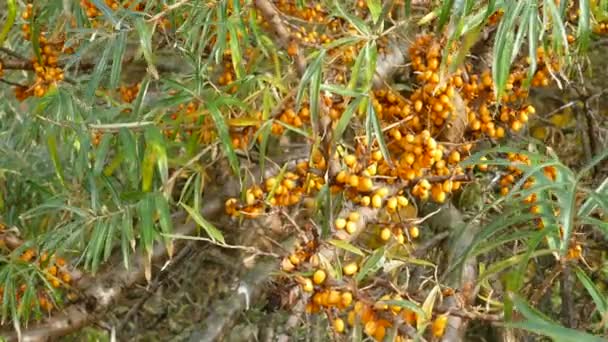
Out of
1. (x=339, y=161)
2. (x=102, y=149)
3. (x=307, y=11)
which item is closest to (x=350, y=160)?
(x=339, y=161)

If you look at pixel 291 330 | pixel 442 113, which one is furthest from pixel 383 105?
pixel 291 330

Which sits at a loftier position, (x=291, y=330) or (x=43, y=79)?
(x=43, y=79)

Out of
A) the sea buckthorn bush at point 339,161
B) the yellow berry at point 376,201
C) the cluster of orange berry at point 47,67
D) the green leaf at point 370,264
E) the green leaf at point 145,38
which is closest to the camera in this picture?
the sea buckthorn bush at point 339,161

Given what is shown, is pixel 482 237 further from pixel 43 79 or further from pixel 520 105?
pixel 43 79

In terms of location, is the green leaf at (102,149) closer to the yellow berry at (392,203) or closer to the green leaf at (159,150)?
the green leaf at (159,150)

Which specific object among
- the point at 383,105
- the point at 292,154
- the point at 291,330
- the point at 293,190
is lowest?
the point at 291,330

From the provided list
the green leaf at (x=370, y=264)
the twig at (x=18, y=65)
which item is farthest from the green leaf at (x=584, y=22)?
the twig at (x=18, y=65)

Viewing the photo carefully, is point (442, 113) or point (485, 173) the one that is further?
point (485, 173)
